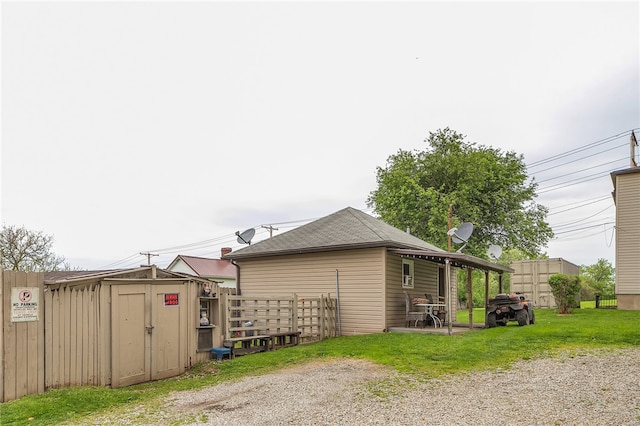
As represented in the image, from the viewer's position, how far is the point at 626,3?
10.9m

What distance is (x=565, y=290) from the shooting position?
1773 centimetres

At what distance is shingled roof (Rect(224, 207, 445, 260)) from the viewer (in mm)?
13875

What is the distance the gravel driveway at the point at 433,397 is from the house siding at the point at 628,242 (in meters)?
11.8

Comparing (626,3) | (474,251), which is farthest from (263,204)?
(626,3)

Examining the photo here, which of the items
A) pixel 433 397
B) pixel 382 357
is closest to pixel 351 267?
pixel 382 357

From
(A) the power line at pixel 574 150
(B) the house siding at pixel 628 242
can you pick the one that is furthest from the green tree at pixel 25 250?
(A) the power line at pixel 574 150

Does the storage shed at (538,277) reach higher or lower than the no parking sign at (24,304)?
lower

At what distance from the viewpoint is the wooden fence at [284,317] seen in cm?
1099

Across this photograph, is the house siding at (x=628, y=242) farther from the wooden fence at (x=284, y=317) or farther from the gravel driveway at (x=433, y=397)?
the wooden fence at (x=284, y=317)

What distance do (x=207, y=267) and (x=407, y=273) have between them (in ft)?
77.9

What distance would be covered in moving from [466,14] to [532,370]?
855cm

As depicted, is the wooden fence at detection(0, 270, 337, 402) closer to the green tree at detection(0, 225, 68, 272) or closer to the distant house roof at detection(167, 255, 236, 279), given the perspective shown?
the green tree at detection(0, 225, 68, 272)

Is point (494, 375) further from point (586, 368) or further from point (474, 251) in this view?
point (474, 251)

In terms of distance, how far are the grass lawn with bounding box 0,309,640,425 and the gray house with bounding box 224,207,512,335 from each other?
1.52 metres
